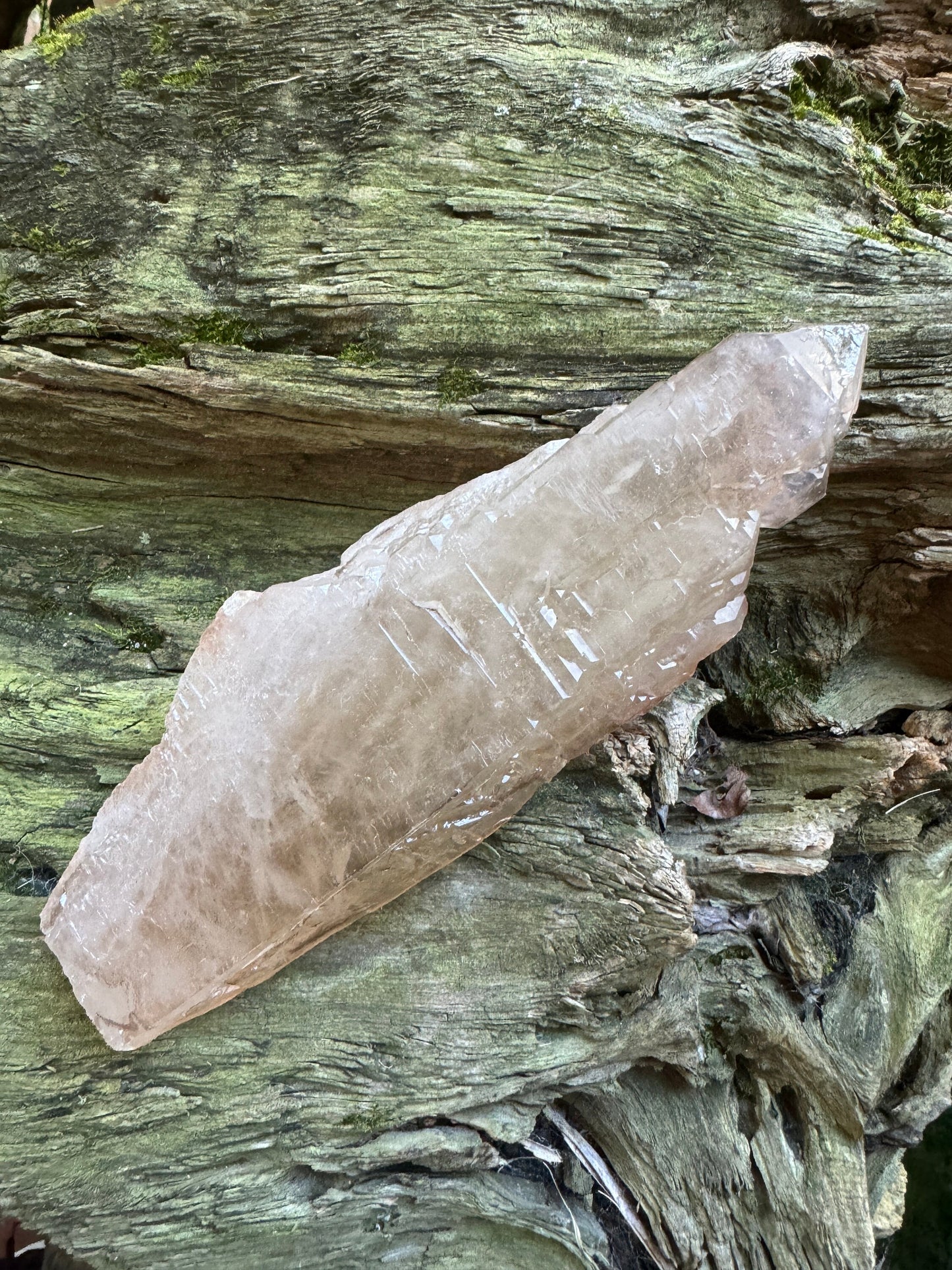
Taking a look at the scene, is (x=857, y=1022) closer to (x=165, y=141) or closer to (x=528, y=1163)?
(x=528, y=1163)

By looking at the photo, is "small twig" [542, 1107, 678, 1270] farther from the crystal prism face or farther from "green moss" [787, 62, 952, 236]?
"green moss" [787, 62, 952, 236]

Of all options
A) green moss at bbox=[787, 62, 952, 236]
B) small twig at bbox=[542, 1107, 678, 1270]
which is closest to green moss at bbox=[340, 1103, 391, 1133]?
small twig at bbox=[542, 1107, 678, 1270]

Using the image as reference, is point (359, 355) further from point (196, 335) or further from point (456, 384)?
point (196, 335)

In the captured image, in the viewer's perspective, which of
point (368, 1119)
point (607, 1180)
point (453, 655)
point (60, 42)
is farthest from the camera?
point (607, 1180)

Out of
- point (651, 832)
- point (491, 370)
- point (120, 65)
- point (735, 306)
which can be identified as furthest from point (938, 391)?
point (120, 65)

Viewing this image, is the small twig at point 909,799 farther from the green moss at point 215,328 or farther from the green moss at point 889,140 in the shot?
the green moss at point 215,328

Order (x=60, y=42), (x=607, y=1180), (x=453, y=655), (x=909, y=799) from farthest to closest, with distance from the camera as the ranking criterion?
(x=909, y=799) < (x=607, y=1180) < (x=60, y=42) < (x=453, y=655)

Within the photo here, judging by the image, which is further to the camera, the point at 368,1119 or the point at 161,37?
the point at 368,1119

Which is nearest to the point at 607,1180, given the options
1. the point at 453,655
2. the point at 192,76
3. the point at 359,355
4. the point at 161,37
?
the point at 453,655

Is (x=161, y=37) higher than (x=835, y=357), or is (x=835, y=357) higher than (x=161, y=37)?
(x=161, y=37)
